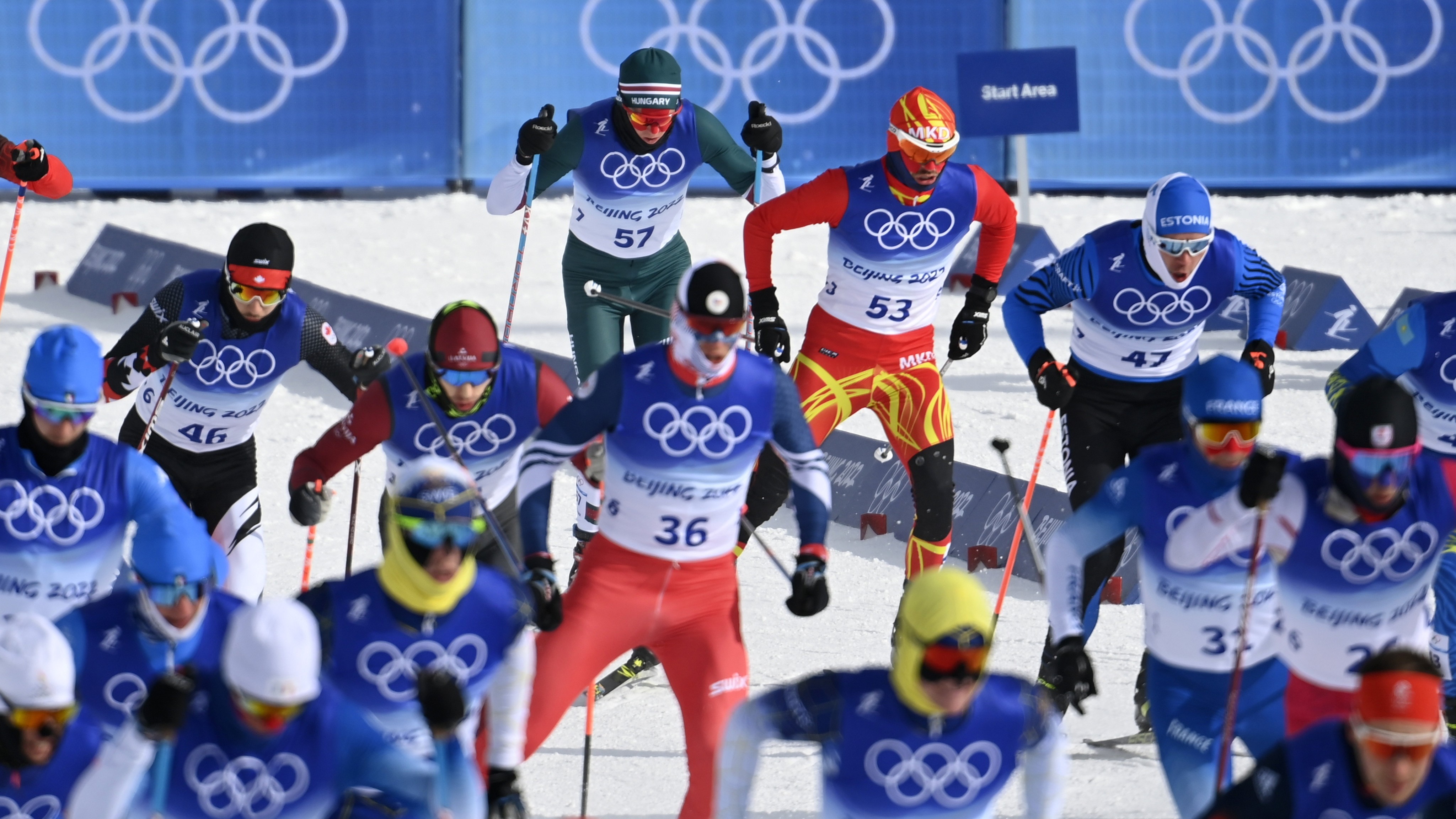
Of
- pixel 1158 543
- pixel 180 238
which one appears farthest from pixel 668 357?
pixel 180 238

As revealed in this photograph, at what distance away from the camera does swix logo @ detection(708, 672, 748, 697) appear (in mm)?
6508

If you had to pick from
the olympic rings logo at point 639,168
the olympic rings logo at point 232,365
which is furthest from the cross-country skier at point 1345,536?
the olympic rings logo at point 639,168

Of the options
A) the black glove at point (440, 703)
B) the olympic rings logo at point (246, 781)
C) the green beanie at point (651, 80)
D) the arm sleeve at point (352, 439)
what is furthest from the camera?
the green beanie at point (651, 80)

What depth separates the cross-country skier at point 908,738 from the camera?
526 cm

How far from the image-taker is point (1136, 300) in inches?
326

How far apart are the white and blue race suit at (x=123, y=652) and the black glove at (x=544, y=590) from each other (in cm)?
98

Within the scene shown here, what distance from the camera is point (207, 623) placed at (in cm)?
579

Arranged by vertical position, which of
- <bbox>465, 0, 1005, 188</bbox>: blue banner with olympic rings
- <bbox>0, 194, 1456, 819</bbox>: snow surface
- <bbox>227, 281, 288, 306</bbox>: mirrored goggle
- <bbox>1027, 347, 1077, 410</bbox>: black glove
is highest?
<bbox>227, 281, 288, 306</bbox>: mirrored goggle

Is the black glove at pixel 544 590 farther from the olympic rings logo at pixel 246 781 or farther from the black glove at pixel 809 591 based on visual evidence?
the olympic rings logo at pixel 246 781

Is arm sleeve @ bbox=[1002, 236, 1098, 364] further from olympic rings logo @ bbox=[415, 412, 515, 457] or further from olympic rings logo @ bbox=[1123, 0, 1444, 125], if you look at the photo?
olympic rings logo @ bbox=[1123, 0, 1444, 125]

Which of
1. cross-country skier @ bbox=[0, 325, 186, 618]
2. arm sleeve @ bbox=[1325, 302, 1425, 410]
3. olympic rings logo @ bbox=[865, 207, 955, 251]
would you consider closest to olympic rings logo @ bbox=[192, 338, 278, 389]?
cross-country skier @ bbox=[0, 325, 186, 618]

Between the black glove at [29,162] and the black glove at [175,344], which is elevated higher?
the black glove at [29,162]

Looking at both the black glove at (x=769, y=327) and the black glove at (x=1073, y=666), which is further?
the black glove at (x=769, y=327)

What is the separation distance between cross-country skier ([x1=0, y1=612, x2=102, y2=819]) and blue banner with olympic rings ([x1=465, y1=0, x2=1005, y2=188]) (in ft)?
41.5
